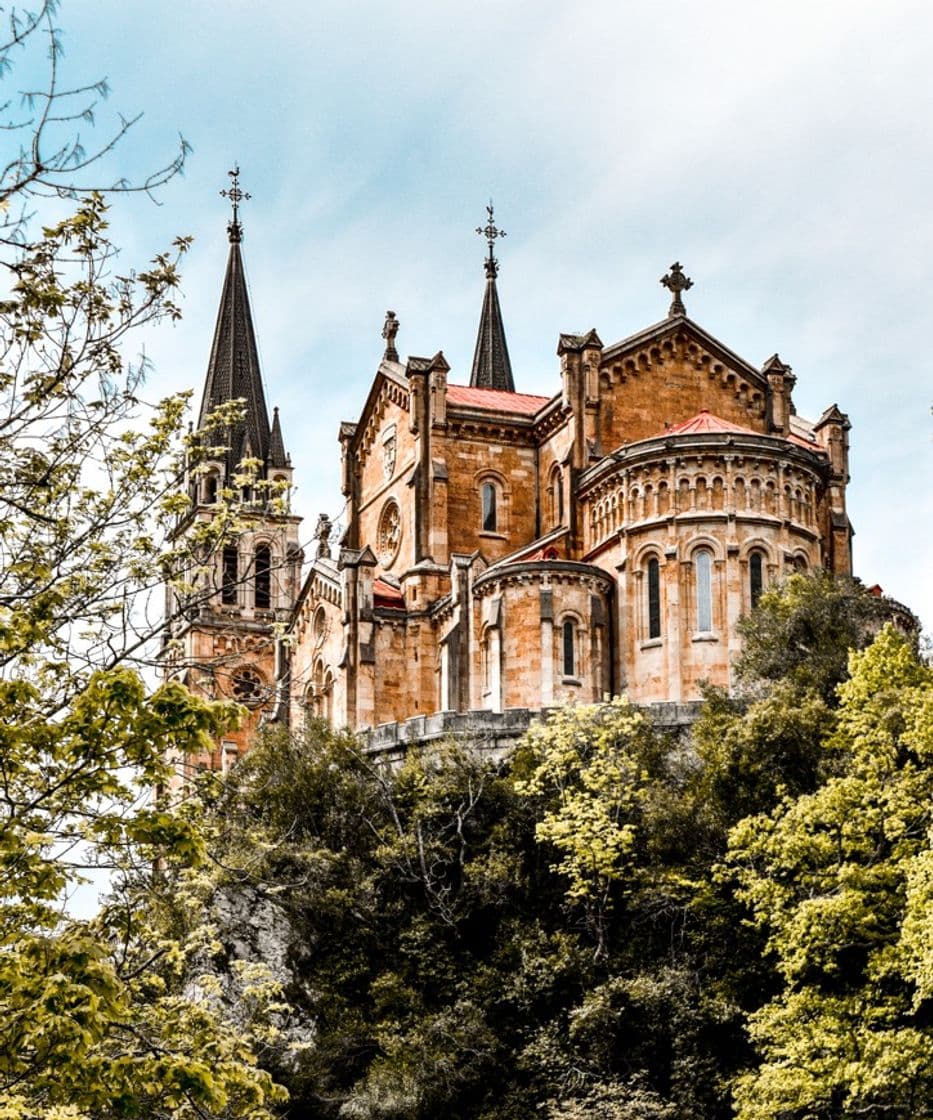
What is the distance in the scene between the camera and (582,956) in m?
40.1

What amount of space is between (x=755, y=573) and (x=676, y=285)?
12628 mm

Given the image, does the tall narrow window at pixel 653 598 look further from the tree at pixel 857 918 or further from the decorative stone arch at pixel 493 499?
the tree at pixel 857 918

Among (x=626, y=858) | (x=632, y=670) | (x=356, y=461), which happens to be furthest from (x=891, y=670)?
(x=356, y=461)

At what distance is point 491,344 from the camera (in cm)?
8694

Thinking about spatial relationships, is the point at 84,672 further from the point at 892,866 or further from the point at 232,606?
the point at 232,606

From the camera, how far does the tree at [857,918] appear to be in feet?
106

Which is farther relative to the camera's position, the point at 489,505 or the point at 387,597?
the point at 489,505

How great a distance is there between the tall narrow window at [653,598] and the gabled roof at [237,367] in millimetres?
33310

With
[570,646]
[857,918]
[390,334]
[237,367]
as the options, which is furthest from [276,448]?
[857,918]

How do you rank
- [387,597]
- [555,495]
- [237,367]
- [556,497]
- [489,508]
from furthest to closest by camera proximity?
[237,367] < [489,508] < [555,495] < [556,497] < [387,597]

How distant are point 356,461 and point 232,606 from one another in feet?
55.0

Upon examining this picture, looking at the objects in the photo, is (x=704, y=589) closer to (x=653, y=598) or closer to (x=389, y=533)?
(x=653, y=598)

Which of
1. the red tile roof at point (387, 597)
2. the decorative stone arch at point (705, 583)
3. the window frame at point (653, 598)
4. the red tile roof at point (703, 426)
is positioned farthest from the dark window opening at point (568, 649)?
the red tile roof at point (387, 597)

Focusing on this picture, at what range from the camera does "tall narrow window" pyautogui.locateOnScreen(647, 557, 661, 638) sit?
50.9 meters
